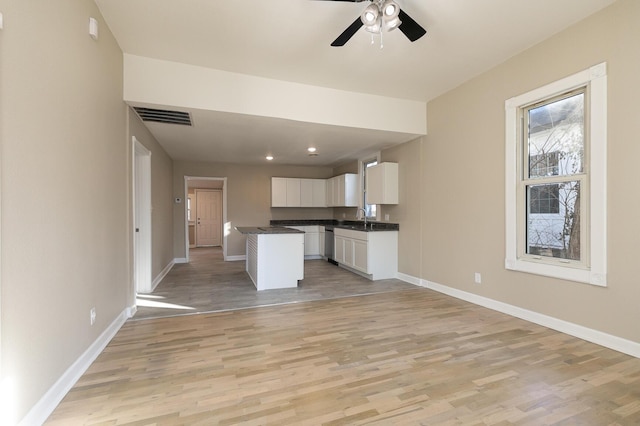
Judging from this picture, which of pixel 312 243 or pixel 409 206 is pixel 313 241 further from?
pixel 409 206

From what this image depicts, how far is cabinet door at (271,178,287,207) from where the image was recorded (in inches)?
303

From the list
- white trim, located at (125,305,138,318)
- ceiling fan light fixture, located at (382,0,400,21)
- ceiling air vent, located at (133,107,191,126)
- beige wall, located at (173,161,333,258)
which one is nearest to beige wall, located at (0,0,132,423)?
white trim, located at (125,305,138,318)

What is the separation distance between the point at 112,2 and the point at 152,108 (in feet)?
3.88

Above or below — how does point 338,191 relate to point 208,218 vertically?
above

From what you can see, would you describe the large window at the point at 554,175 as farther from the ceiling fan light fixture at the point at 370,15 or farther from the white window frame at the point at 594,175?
the ceiling fan light fixture at the point at 370,15

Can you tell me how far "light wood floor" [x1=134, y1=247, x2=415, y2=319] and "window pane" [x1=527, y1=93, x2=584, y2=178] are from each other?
2498 millimetres

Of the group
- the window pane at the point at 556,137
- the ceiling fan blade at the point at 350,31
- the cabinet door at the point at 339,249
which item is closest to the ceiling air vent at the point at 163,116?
the ceiling fan blade at the point at 350,31

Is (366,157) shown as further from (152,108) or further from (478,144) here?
(152,108)

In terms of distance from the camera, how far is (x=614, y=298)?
98.8 inches

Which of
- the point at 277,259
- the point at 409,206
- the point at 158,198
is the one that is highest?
the point at 158,198

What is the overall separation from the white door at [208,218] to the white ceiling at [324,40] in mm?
6574

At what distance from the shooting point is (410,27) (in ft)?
7.60

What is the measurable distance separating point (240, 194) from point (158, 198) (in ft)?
8.74

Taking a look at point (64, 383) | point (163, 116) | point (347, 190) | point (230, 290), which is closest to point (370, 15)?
point (163, 116)
